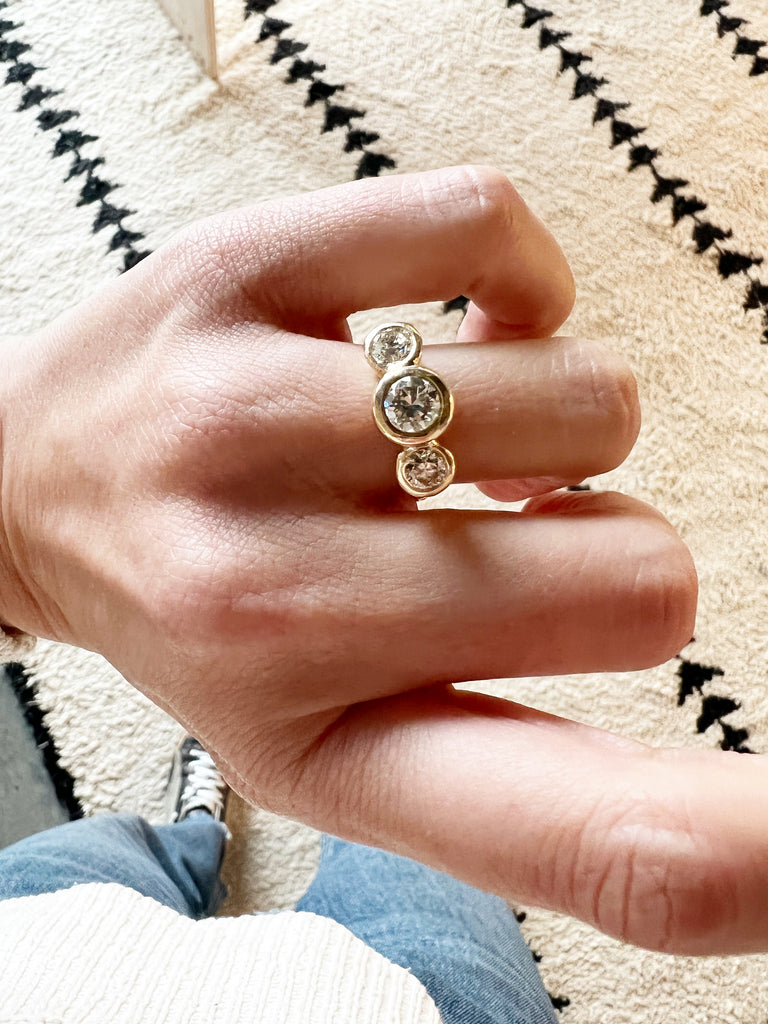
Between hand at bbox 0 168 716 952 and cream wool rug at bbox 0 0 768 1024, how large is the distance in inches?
22.5

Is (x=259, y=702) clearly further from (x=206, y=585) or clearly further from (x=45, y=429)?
(x=45, y=429)

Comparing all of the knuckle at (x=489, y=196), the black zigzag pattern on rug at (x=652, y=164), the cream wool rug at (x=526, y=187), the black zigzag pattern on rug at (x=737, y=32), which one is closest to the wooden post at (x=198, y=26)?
the cream wool rug at (x=526, y=187)

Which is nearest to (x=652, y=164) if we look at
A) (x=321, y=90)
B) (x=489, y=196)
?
(x=321, y=90)

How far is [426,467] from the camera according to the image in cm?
47

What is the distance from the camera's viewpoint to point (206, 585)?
0.47 meters

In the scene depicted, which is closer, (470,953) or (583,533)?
(583,533)

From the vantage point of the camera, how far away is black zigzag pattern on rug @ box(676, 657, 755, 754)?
3.27ft

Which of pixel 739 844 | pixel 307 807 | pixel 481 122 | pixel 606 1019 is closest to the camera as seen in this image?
pixel 739 844

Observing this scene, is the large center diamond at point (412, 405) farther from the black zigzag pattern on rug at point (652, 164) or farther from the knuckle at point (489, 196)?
the black zigzag pattern on rug at point (652, 164)

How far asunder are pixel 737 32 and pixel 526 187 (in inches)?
17.7

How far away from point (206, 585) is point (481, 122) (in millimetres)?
1028

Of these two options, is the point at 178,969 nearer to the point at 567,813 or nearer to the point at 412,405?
the point at 567,813

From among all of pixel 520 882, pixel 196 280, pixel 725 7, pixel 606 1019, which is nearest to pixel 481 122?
pixel 725 7

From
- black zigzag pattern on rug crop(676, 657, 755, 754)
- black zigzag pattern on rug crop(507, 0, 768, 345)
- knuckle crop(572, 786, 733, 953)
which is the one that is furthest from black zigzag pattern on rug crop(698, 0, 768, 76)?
knuckle crop(572, 786, 733, 953)
